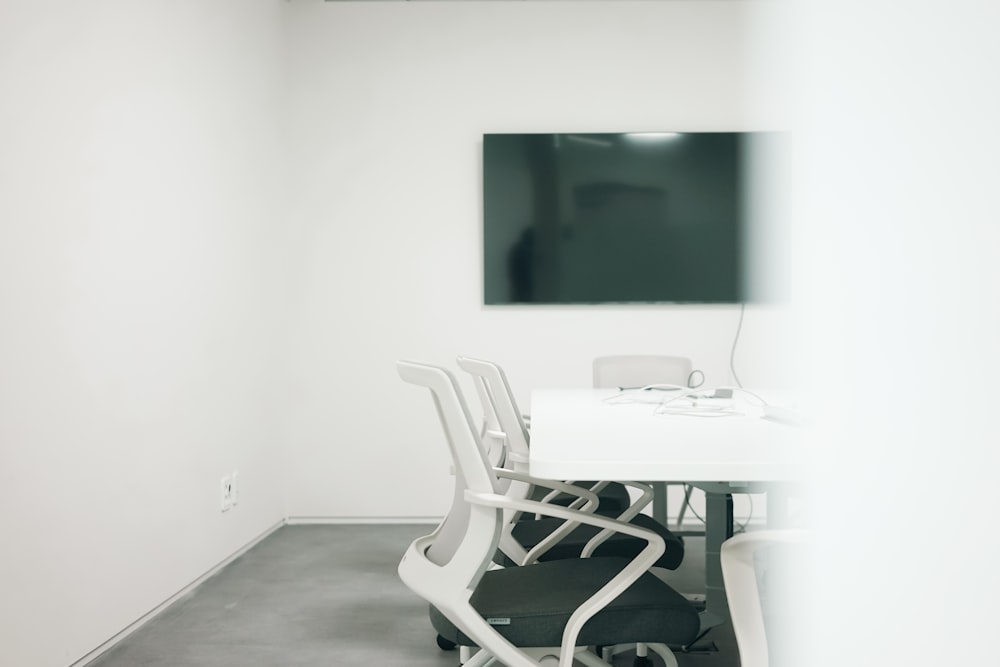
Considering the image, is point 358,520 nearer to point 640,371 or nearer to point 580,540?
point 640,371

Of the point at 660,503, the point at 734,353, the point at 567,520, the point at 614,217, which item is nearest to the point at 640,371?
the point at 660,503

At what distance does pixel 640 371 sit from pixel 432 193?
1810mm

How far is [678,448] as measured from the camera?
1771 millimetres

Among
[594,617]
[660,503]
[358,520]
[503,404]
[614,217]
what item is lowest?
A: [358,520]

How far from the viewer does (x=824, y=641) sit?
0.73 m

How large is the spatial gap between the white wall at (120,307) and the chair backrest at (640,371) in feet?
6.47

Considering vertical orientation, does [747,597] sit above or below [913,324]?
below

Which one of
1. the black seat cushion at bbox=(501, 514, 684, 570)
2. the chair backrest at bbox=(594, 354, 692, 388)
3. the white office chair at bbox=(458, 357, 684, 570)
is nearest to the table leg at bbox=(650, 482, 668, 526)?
the chair backrest at bbox=(594, 354, 692, 388)

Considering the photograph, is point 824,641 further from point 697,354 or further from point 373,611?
point 697,354

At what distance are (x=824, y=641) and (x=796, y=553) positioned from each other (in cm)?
54

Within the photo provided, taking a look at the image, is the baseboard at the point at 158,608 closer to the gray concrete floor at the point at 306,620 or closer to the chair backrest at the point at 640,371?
the gray concrete floor at the point at 306,620

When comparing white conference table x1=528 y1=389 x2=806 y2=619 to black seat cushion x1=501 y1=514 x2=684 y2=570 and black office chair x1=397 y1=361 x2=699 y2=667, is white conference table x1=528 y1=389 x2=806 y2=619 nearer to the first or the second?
black office chair x1=397 y1=361 x2=699 y2=667

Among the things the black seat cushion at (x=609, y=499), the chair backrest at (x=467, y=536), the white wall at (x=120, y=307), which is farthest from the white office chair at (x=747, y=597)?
the white wall at (x=120, y=307)

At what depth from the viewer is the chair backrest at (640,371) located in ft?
14.0
